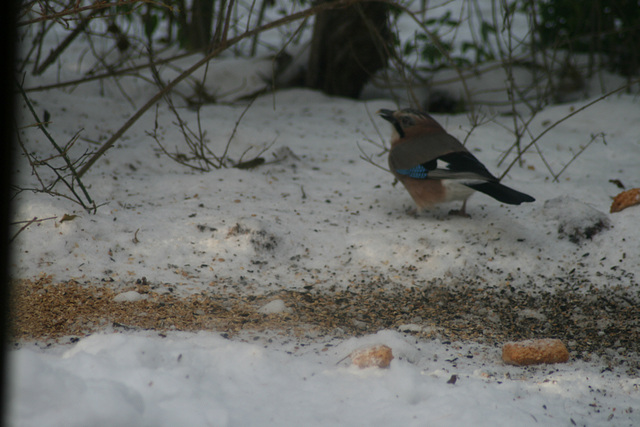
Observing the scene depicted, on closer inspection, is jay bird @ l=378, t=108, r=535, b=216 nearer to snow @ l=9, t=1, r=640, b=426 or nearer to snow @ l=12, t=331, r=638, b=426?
snow @ l=9, t=1, r=640, b=426

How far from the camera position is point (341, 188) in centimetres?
401

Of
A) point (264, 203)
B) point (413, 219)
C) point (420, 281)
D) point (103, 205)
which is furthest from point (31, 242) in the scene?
point (413, 219)

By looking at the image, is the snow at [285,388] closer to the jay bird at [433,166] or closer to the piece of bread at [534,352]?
the piece of bread at [534,352]

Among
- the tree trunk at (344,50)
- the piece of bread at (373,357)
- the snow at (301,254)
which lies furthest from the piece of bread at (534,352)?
the tree trunk at (344,50)

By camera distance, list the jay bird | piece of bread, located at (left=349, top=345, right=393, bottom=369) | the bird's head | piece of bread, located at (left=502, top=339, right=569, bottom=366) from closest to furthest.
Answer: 1. piece of bread, located at (left=349, top=345, right=393, bottom=369)
2. piece of bread, located at (left=502, top=339, right=569, bottom=366)
3. the jay bird
4. the bird's head

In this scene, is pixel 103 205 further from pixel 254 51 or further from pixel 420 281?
pixel 254 51

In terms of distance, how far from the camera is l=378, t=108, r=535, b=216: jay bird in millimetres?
3244

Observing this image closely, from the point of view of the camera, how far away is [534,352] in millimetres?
2152

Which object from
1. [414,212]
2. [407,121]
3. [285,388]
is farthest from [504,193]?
[285,388]

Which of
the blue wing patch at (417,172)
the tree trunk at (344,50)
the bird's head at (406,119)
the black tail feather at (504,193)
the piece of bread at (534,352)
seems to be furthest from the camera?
the tree trunk at (344,50)

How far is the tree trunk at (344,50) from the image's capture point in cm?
569

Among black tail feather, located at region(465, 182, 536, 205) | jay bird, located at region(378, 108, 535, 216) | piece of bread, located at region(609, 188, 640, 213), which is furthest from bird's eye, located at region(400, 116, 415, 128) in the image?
piece of bread, located at region(609, 188, 640, 213)

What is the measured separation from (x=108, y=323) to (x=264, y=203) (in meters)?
1.48

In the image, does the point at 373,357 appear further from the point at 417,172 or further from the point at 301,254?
the point at 417,172
